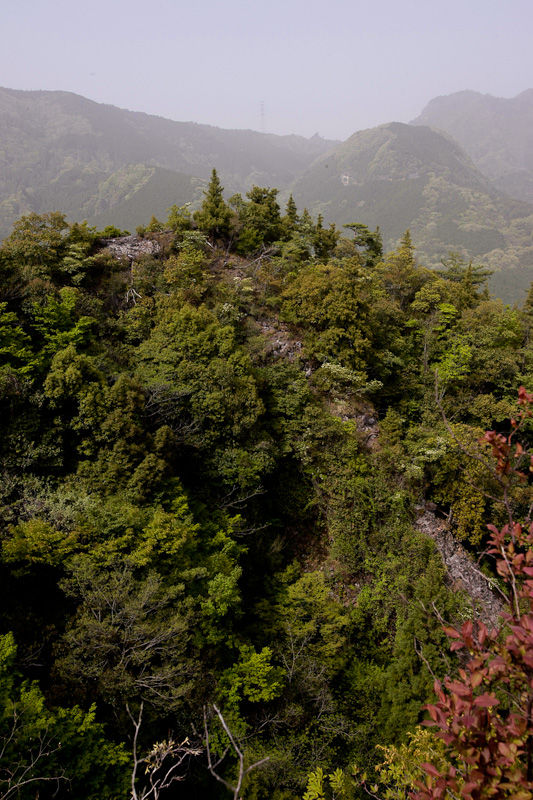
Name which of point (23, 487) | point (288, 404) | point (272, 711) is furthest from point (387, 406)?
point (23, 487)

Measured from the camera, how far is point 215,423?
14625 millimetres

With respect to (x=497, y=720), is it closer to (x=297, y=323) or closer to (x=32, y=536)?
(x=32, y=536)

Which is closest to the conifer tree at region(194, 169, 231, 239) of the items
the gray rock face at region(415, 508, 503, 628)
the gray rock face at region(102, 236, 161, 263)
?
the gray rock face at region(102, 236, 161, 263)

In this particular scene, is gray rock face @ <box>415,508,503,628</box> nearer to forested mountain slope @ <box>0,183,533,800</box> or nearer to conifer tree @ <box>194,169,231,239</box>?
forested mountain slope @ <box>0,183,533,800</box>

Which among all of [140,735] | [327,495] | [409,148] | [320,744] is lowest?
[320,744]

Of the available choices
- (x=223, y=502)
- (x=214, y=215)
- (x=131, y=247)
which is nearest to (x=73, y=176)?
(x=214, y=215)

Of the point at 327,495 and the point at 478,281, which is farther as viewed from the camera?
the point at 478,281

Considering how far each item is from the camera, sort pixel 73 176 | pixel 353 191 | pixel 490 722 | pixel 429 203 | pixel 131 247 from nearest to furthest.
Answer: pixel 490 722 < pixel 131 247 < pixel 429 203 < pixel 73 176 < pixel 353 191

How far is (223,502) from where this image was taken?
14.6 metres

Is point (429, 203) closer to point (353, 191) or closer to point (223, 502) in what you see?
point (353, 191)

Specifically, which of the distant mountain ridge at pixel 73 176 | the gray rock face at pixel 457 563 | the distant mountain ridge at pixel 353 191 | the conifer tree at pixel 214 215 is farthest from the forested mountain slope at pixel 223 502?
the distant mountain ridge at pixel 73 176

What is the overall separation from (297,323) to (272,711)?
51.5 feet

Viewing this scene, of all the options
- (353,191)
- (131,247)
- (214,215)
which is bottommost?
(131,247)

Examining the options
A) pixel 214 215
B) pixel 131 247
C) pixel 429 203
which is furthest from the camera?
pixel 429 203
